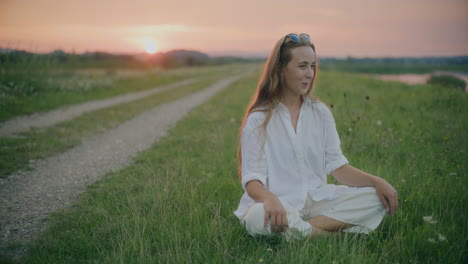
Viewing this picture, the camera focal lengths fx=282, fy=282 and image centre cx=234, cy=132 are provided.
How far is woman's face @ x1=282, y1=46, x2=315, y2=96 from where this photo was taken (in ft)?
7.11

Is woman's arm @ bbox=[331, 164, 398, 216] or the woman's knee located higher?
woman's arm @ bbox=[331, 164, 398, 216]

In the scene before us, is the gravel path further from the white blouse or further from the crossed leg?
the crossed leg

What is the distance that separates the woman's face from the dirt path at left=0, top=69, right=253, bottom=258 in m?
2.49

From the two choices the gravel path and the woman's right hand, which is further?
the gravel path

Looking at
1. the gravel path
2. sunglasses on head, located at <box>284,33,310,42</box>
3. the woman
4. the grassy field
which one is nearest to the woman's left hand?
the woman

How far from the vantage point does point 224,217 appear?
256 cm

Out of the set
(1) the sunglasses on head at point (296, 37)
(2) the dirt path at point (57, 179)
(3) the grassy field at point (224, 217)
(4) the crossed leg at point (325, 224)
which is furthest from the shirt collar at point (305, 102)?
(2) the dirt path at point (57, 179)

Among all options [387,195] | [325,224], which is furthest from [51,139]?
[387,195]

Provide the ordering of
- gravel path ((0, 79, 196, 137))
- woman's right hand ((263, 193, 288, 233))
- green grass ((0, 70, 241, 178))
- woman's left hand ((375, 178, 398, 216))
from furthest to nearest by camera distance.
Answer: gravel path ((0, 79, 196, 137)) < green grass ((0, 70, 241, 178)) < woman's left hand ((375, 178, 398, 216)) < woman's right hand ((263, 193, 288, 233))

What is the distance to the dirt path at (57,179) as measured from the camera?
2.60m

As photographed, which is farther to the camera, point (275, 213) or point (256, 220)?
point (256, 220)

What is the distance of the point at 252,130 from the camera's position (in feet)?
7.04

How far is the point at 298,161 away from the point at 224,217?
90 centimetres

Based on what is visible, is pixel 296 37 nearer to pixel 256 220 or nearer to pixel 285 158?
pixel 285 158
